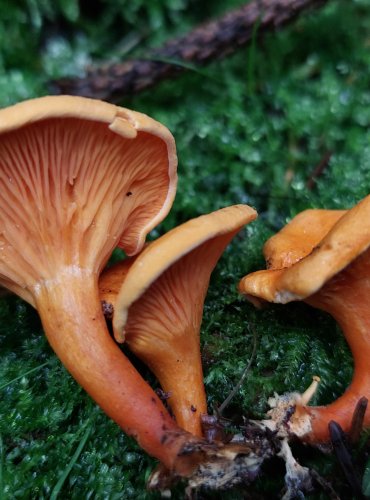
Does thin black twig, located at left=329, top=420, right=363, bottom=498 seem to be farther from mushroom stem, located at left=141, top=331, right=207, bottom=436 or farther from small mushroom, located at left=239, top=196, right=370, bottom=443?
mushroom stem, located at left=141, top=331, right=207, bottom=436

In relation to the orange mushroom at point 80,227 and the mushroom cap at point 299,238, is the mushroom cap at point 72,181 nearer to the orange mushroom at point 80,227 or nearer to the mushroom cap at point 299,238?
the orange mushroom at point 80,227

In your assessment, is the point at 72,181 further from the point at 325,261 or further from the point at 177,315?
the point at 325,261

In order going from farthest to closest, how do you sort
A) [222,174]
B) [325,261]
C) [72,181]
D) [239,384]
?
[222,174] → [239,384] → [72,181] → [325,261]

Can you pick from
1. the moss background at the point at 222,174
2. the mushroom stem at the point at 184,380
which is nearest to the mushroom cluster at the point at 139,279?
the mushroom stem at the point at 184,380

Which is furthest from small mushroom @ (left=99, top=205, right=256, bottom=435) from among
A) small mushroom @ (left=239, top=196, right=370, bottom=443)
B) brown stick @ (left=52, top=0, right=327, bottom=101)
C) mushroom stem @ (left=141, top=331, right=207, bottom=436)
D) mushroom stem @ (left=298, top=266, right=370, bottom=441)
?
brown stick @ (left=52, top=0, right=327, bottom=101)

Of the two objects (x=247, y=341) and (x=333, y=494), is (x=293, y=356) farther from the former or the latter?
(x=333, y=494)

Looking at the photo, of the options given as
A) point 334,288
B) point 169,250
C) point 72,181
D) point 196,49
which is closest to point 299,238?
point 334,288
